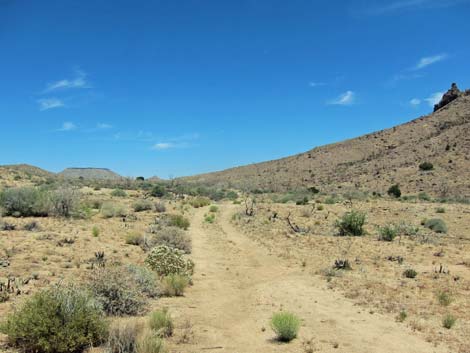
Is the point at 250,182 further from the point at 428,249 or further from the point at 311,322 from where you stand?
the point at 311,322

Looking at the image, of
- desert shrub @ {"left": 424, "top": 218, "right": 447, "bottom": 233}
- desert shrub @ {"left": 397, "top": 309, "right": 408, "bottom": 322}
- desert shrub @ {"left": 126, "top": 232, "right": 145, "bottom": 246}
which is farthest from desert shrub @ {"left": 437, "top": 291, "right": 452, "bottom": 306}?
desert shrub @ {"left": 424, "top": 218, "right": 447, "bottom": 233}

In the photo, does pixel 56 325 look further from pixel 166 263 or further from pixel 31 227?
pixel 31 227

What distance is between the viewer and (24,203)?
2691 cm

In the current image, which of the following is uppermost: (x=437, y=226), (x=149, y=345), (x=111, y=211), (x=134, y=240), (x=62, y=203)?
(x=62, y=203)

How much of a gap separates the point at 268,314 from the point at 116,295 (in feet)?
12.2

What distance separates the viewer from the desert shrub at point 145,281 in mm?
12078

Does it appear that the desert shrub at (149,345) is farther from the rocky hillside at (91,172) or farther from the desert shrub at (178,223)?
the rocky hillside at (91,172)

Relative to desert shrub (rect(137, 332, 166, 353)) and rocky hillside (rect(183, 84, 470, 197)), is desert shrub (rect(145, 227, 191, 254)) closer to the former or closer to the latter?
desert shrub (rect(137, 332, 166, 353))

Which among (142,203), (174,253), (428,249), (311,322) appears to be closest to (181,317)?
(311,322)

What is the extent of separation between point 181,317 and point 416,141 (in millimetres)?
81387

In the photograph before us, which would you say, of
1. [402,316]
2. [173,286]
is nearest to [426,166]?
[402,316]

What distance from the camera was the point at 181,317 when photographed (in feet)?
34.4

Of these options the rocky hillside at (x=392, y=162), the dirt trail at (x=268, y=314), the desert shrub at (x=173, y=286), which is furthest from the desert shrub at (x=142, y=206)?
the rocky hillside at (x=392, y=162)

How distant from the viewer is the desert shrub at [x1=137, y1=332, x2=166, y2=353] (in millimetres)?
7332
